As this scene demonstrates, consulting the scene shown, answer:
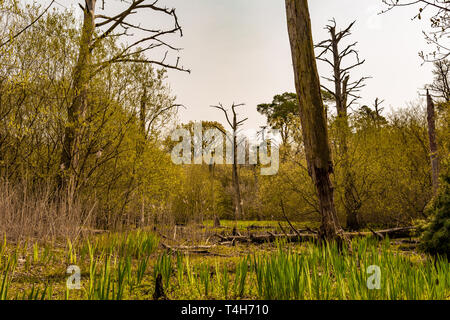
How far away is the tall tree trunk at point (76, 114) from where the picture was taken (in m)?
6.82

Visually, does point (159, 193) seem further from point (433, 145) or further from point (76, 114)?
point (433, 145)

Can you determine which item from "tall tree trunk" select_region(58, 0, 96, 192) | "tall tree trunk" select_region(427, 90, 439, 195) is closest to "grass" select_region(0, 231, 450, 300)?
"tall tree trunk" select_region(58, 0, 96, 192)

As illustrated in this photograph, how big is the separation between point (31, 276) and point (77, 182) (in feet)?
13.6

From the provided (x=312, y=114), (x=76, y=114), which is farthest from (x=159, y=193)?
(x=312, y=114)

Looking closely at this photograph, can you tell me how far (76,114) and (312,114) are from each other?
538 centimetres

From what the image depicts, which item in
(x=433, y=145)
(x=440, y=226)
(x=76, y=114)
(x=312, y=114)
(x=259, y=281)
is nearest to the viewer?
(x=259, y=281)

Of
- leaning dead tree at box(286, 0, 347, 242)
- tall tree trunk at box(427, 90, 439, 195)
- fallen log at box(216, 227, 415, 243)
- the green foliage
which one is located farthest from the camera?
tall tree trunk at box(427, 90, 439, 195)

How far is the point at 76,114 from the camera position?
6816mm

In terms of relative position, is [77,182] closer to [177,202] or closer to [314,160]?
[314,160]

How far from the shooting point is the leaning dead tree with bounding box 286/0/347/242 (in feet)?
15.0

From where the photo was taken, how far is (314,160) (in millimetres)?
4574

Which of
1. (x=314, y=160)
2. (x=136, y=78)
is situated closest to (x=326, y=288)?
(x=314, y=160)

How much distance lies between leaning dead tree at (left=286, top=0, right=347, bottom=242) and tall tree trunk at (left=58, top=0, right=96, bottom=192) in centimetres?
492

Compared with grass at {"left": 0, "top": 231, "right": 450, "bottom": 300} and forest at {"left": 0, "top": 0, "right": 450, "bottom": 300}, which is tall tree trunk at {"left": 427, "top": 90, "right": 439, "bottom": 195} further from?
grass at {"left": 0, "top": 231, "right": 450, "bottom": 300}
